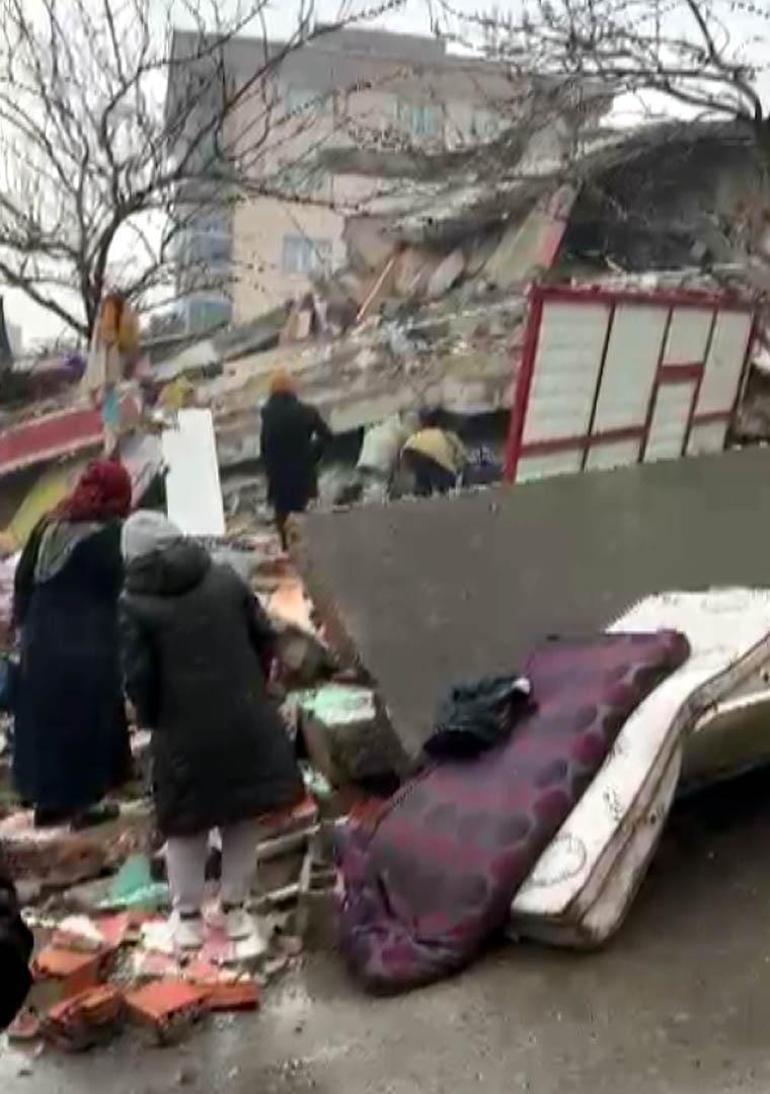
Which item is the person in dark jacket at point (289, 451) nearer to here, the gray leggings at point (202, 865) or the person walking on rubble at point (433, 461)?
the person walking on rubble at point (433, 461)

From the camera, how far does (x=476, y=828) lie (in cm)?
405

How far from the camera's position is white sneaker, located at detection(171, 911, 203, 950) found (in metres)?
4.39

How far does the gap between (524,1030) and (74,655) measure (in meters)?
2.40

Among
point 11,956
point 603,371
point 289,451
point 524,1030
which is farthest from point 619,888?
point 289,451

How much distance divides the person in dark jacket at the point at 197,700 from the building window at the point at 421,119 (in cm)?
934

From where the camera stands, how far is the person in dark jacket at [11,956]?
6.90 feet

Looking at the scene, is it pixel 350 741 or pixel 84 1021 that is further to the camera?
pixel 350 741

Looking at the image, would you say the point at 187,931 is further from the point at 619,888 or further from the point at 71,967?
the point at 619,888

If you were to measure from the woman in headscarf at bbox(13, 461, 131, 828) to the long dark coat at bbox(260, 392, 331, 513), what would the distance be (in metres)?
5.24

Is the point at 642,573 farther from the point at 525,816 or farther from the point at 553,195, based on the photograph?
the point at 553,195

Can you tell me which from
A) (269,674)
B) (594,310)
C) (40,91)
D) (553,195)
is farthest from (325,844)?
(553,195)

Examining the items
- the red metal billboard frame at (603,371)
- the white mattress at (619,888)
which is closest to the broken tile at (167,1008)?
the white mattress at (619,888)

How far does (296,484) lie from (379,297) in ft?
20.0

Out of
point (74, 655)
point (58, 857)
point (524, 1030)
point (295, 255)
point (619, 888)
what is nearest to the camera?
point (524, 1030)
